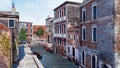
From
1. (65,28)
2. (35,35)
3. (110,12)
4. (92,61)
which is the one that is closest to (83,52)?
(92,61)

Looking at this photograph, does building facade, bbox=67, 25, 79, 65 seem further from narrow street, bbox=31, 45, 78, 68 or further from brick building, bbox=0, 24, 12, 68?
brick building, bbox=0, 24, 12, 68

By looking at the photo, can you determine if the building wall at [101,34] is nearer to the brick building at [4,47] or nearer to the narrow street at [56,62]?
the narrow street at [56,62]

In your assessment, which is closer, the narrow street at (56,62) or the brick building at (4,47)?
the brick building at (4,47)

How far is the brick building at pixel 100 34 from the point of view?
12.9m

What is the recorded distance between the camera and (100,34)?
51.0 feet

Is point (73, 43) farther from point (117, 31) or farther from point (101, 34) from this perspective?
point (117, 31)

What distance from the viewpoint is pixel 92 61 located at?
17.7 meters

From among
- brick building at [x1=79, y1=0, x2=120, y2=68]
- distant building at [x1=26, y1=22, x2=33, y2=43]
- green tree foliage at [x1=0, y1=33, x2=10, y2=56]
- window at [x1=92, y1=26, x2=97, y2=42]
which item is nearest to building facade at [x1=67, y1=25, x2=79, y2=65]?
brick building at [x1=79, y1=0, x2=120, y2=68]

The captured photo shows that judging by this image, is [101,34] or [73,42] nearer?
[101,34]

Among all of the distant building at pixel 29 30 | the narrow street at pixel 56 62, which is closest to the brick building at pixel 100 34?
the narrow street at pixel 56 62

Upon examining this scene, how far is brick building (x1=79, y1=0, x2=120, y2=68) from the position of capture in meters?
12.9

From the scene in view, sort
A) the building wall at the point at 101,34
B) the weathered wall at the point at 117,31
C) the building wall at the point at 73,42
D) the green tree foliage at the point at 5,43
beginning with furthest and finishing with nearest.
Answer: the building wall at the point at 73,42
the green tree foliage at the point at 5,43
the building wall at the point at 101,34
the weathered wall at the point at 117,31

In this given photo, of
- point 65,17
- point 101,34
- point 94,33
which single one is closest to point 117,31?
point 101,34

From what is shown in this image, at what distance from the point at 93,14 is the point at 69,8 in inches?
558
